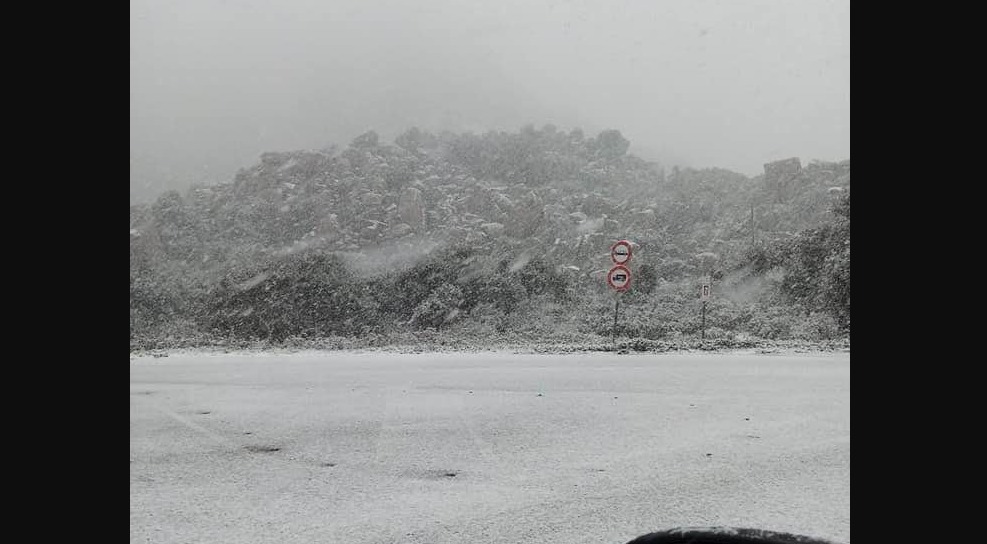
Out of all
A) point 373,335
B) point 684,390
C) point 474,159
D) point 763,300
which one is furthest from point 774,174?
point 684,390

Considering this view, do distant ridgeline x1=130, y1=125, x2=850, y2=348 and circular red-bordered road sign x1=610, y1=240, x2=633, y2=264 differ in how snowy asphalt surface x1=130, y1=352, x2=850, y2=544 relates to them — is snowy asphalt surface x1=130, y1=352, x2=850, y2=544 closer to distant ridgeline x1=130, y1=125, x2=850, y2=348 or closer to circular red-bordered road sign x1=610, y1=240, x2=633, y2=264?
circular red-bordered road sign x1=610, y1=240, x2=633, y2=264

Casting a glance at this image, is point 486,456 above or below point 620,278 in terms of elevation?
below

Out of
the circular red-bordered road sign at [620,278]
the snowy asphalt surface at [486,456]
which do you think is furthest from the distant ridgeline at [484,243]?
the snowy asphalt surface at [486,456]

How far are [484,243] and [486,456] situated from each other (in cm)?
1630

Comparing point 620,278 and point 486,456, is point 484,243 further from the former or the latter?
point 486,456

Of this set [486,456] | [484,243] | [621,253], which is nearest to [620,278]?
[621,253]

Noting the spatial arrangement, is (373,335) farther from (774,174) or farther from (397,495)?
(774,174)

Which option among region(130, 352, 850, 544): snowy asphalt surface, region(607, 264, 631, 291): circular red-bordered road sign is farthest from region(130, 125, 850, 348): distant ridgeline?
region(130, 352, 850, 544): snowy asphalt surface

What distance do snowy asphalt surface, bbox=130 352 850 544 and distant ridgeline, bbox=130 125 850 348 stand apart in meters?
7.76

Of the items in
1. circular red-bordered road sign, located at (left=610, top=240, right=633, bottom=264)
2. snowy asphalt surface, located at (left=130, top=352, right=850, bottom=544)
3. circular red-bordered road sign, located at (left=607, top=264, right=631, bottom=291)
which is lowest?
snowy asphalt surface, located at (left=130, top=352, right=850, bottom=544)

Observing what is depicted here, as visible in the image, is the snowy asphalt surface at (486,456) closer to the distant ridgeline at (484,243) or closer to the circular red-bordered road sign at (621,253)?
the circular red-bordered road sign at (621,253)

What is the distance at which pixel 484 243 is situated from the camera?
2089 cm

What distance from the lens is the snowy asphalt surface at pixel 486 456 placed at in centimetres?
341

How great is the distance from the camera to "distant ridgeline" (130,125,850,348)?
55.0 ft
